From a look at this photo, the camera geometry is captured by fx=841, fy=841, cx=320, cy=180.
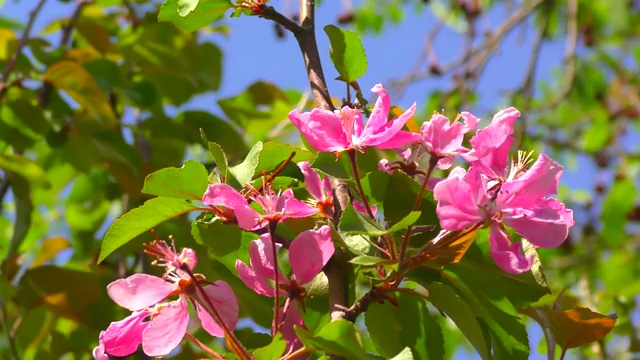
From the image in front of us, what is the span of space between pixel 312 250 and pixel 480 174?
0.16m

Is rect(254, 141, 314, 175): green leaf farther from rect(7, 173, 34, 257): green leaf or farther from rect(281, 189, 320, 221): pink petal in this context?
rect(7, 173, 34, 257): green leaf

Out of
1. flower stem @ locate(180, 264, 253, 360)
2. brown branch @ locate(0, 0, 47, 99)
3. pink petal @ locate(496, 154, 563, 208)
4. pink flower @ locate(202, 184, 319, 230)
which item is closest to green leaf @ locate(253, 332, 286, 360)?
flower stem @ locate(180, 264, 253, 360)

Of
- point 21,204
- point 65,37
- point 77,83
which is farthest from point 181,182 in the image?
point 65,37

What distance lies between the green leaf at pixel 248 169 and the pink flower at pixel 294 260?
54 mm

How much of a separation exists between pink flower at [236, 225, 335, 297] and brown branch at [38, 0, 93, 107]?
3.55ft

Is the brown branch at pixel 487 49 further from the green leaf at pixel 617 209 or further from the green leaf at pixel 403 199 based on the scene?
the green leaf at pixel 403 199

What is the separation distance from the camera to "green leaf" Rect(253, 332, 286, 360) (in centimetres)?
62

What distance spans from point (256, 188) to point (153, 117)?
1044mm

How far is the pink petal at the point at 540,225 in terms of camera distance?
691 millimetres

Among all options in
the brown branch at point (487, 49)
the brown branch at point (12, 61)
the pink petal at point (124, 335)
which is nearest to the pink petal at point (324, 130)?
the pink petal at point (124, 335)

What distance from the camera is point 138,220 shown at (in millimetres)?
775

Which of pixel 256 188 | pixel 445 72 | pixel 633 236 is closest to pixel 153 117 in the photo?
pixel 256 188

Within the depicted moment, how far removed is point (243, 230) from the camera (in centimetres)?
77

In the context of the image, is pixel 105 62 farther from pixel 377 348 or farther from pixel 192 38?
pixel 377 348
